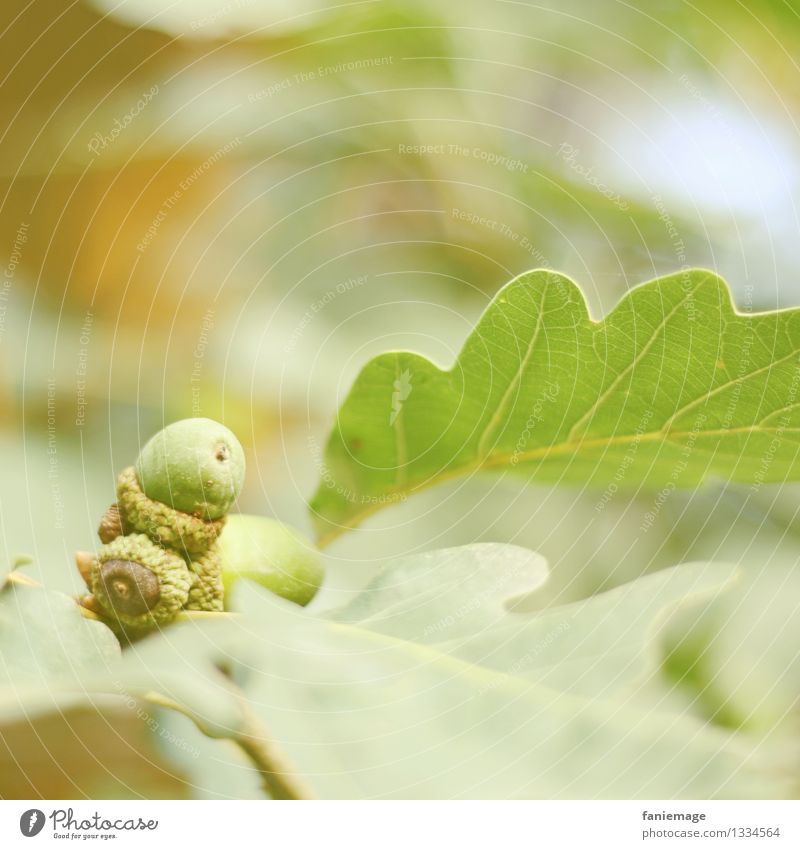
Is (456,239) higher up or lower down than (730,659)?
higher up

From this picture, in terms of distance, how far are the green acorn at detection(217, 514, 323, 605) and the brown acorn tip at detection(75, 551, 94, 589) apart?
0.07 metres

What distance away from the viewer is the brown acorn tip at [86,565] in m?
0.48

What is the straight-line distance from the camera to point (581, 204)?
0.79m

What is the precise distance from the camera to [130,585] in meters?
0.46

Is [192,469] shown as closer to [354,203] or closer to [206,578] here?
[206,578]

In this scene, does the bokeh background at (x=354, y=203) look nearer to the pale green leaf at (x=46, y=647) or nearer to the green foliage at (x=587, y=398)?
the green foliage at (x=587, y=398)

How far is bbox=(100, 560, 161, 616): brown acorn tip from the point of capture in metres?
0.46

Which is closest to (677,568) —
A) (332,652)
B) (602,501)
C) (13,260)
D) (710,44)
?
(602,501)

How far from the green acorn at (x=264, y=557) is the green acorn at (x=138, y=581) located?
0.08ft

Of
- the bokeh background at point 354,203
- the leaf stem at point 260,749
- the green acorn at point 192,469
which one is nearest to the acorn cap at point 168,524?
the green acorn at point 192,469

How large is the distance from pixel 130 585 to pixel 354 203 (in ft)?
1.53

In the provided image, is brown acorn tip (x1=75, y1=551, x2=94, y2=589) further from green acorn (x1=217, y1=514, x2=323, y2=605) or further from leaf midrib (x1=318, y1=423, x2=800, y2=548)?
leaf midrib (x1=318, y1=423, x2=800, y2=548)

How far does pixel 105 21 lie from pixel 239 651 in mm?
589
